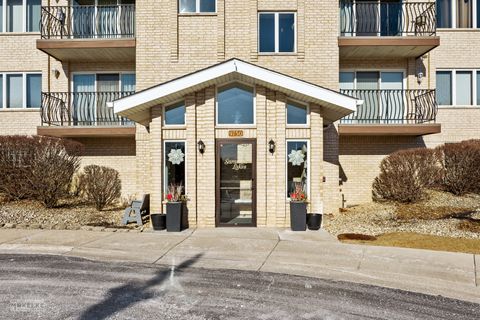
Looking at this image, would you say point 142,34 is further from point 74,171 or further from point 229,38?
point 74,171

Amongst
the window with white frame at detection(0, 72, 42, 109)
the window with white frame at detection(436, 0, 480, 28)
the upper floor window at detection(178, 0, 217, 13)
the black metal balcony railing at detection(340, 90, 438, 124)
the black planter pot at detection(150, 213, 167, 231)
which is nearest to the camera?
the black planter pot at detection(150, 213, 167, 231)

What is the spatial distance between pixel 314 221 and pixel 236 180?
2.42 m

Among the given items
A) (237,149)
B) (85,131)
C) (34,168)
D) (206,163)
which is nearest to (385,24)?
(237,149)

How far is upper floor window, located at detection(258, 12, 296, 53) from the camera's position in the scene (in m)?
14.4

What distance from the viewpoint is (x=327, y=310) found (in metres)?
5.34

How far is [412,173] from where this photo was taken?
1316cm

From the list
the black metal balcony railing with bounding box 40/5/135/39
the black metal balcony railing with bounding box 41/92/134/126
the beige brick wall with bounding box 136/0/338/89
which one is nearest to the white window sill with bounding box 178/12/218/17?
the beige brick wall with bounding box 136/0/338/89

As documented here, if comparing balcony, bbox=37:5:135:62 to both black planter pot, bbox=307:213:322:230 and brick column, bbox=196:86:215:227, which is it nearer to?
brick column, bbox=196:86:215:227

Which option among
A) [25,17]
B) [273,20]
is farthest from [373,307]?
[25,17]

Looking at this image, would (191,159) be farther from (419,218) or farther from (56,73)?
(56,73)

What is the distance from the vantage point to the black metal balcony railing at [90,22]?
16.1 metres

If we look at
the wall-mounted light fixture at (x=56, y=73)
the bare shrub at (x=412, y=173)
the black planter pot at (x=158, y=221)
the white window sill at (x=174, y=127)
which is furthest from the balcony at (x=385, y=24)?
the wall-mounted light fixture at (x=56, y=73)

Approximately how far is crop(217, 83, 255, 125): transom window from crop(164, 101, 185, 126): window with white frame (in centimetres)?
102

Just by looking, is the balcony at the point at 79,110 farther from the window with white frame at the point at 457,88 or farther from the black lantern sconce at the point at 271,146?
the window with white frame at the point at 457,88
